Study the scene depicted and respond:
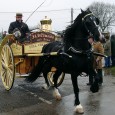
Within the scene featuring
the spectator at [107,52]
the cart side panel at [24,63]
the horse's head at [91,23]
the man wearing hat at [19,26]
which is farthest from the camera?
the spectator at [107,52]

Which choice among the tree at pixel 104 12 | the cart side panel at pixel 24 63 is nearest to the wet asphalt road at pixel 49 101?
the cart side panel at pixel 24 63

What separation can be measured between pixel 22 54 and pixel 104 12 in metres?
49.1

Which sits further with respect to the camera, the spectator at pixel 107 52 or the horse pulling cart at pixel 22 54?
the spectator at pixel 107 52

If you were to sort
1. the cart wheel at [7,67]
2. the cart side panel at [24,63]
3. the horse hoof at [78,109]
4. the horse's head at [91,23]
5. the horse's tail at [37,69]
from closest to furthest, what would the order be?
1. the horse's head at [91,23]
2. the horse hoof at [78,109]
3. the horse's tail at [37,69]
4. the cart wheel at [7,67]
5. the cart side panel at [24,63]

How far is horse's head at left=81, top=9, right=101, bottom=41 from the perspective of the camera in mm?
6964

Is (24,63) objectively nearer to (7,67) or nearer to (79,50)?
(7,67)

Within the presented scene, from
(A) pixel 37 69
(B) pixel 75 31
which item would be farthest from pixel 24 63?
(B) pixel 75 31

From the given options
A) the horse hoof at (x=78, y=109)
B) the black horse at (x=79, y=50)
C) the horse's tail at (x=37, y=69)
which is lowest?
the horse hoof at (x=78, y=109)

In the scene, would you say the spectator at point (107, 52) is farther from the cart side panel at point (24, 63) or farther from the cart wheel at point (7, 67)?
the cart wheel at point (7, 67)

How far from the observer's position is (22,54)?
10.1 metres

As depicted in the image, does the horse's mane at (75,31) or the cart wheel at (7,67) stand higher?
the horse's mane at (75,31)

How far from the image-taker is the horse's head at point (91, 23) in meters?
6.96

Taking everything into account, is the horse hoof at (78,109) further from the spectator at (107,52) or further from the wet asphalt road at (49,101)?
the spectator at (107,52)

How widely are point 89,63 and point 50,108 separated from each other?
137cm
